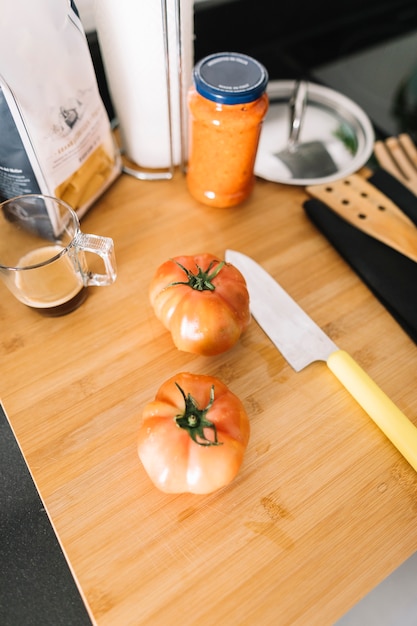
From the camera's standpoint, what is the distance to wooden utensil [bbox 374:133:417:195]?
2.89ft

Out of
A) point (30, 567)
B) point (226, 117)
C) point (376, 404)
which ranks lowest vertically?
point (30, 567)

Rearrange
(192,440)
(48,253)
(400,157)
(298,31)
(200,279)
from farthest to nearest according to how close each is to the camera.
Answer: (298,31) < (400,157) < (48,253) < (200,279) < (192,440)

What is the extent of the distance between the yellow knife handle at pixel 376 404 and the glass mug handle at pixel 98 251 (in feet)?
1.06

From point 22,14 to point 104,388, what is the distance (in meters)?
0.45

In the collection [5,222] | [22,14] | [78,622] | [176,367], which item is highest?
[22,14]

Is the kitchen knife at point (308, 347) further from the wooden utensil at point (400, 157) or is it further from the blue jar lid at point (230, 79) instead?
the wooden utensil at point (400, 157)

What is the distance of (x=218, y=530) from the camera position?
53cm

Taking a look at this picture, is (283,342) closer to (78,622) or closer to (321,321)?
(321,321)

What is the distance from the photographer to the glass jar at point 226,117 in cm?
65

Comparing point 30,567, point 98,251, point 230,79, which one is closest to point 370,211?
point 230,79

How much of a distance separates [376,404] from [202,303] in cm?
25

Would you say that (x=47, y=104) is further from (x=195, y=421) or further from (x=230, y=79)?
(x=195, y=421)

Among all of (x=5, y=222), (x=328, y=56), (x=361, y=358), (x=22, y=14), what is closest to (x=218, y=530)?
(x=361, y=358)

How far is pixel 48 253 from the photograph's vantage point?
2.31ft
